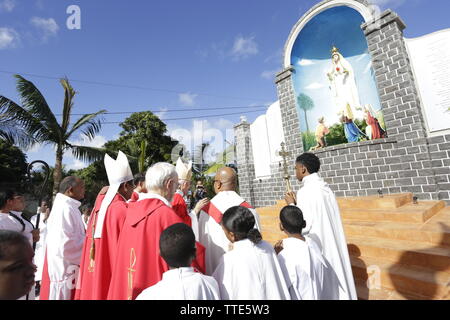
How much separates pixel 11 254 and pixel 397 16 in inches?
333

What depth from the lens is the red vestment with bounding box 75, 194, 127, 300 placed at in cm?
243

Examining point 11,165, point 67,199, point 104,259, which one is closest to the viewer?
point 104,259

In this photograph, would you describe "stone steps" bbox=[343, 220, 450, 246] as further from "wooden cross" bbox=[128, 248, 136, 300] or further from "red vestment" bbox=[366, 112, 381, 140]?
"wooden cross" bbox=[128, 248, 136, 300]

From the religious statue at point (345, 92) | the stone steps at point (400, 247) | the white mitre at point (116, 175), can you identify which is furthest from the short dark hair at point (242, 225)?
the religious statue at point (345, 92)

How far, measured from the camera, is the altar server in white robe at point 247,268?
165cm

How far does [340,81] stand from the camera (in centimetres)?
766

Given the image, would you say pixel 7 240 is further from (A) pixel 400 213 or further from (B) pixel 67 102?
(B) pixel 67 102

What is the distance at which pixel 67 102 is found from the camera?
1068 cm

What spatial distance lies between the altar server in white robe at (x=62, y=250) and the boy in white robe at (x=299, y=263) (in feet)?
8.26

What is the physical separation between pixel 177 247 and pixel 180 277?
165 millimetres

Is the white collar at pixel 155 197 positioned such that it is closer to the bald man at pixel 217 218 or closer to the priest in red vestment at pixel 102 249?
the bald man at pixel 217 218

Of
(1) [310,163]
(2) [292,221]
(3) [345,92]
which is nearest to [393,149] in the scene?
(3) [345,92]
